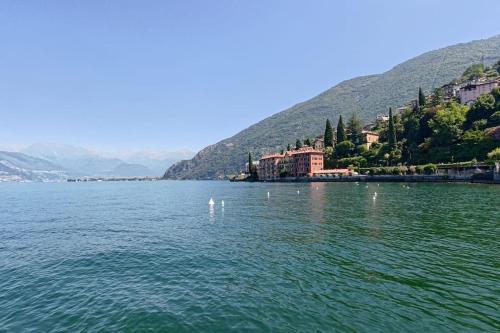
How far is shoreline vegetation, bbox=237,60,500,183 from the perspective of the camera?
110 m

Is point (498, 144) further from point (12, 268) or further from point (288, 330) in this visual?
point (12, 268)

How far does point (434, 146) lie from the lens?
131 m

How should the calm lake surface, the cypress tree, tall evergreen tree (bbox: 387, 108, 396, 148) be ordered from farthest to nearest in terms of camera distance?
the cypress tree < tall evergreen tree (bbox: 387, 108, 396, 148) < the calm lake surface

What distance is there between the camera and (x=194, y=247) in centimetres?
2789

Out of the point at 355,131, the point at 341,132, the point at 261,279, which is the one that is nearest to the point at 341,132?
the point at 341,132

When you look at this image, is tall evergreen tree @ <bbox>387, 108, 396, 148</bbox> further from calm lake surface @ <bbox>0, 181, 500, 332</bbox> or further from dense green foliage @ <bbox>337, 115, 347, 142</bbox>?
calm lake surface @ <bbox>0, 181, 500, 332</bbox>

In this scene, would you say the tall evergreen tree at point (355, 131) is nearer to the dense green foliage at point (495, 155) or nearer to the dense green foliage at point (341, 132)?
the dense green foliage at point (341, 132)

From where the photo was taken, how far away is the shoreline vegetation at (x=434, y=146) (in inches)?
4313

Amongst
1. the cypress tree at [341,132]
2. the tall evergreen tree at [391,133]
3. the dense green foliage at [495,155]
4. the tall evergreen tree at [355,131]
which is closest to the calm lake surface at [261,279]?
the dense green foliage at [495,155]

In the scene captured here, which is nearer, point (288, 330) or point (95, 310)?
point (288, 330)

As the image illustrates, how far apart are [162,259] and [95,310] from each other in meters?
9.01

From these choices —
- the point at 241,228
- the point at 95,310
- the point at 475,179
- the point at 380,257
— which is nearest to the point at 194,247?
the point at 241,228

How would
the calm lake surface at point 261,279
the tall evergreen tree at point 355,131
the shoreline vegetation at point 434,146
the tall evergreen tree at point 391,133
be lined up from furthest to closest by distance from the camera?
1. the tall evergreen tree at point 355,131
2. the tall evergreen tree at point 391,133
3. the shoreline vegetation at point 434,146
4. the calm lake surface at point 261,279

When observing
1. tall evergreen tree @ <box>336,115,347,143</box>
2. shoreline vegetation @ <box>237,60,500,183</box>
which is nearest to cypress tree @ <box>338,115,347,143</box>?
tall evergreen tree @ <box>336,115,347,143</box>
